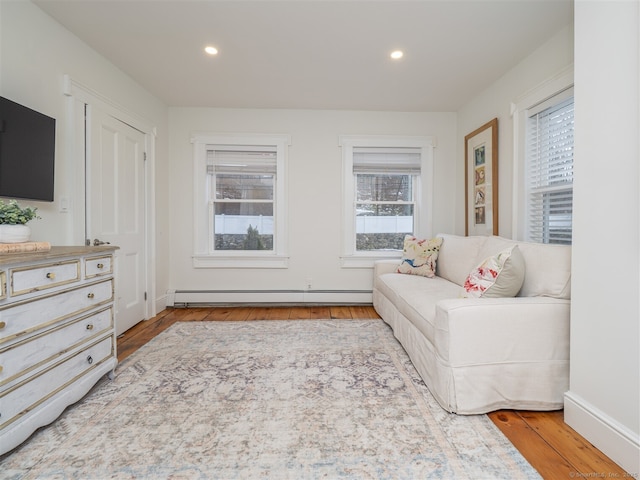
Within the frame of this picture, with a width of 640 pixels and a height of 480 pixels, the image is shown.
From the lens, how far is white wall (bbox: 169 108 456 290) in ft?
12.8

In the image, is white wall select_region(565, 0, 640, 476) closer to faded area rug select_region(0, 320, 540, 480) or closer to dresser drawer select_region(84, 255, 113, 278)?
faded area rug select_region(0, 320, 540, 480)

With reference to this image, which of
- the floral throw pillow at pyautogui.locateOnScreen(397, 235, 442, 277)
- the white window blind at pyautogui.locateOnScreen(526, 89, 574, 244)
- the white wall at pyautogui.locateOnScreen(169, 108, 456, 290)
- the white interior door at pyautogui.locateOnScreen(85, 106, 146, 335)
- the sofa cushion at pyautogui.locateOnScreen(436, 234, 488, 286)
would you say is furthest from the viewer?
the white wall at pyautogui.locateOnScreen(169, 108, 456, 290)

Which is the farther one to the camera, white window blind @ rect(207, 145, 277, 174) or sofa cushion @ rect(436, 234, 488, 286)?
white window blind @ rect(207, 145, 277, 174)

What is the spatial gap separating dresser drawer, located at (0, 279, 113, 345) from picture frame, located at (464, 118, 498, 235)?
3.33 m

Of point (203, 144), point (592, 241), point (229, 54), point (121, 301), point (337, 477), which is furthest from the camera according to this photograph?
point (203, 144)

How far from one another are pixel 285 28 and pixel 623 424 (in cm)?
295

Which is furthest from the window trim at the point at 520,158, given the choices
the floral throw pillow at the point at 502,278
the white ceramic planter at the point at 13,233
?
the white ceramic planter at the point at 13,233

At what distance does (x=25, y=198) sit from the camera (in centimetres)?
186

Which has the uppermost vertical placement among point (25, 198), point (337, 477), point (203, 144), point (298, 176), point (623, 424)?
point (203, 144)

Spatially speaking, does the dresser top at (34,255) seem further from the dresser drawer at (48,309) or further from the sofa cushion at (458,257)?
the sofa cushion at (458,257)

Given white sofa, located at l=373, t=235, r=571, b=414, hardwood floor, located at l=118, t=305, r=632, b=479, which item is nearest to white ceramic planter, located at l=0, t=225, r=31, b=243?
hardwood floor, located at l=118, t=305, r=632, b=479

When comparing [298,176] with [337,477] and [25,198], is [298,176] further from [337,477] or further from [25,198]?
[337,477]

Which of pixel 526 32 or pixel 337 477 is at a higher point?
pixel 526 32

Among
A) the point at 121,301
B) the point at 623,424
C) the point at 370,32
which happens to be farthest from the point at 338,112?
the point at 623,424
